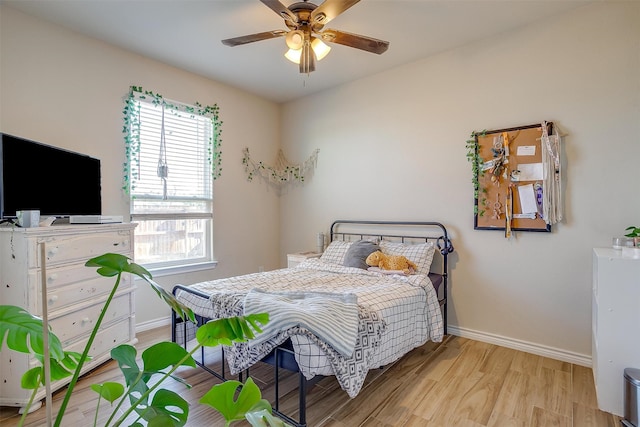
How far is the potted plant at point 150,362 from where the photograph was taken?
0.73 metres

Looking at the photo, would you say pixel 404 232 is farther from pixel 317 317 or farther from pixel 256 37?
pixel 256 37

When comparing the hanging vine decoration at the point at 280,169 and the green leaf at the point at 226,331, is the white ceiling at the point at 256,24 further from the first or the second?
the green leaf at the point at 226,331

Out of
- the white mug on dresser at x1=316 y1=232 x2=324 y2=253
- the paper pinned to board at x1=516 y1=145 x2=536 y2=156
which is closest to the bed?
the white mug on dresser at x1=316 y1=232 x2=324 y2=253

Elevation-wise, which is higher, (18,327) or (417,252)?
(18,327)

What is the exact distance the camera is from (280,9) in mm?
2090

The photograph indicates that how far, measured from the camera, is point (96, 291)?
8.00 ft

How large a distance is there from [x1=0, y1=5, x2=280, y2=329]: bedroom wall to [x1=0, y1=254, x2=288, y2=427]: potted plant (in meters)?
2.05

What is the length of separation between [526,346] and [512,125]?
6.41ft

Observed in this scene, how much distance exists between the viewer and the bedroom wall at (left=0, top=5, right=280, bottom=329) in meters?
2.55

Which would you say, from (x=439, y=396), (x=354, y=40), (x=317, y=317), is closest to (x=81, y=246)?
(x=317, y=317)

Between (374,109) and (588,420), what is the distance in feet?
10.6

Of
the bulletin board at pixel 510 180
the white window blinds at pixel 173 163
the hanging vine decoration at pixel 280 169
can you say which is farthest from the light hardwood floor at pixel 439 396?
the hanging vine decoration at pixel 280 169

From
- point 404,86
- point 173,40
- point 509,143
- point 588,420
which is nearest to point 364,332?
point 588,420

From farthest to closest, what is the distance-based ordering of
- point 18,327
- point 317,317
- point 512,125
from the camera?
point 512,125, point 317,317, point 18,327
